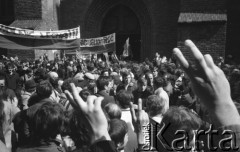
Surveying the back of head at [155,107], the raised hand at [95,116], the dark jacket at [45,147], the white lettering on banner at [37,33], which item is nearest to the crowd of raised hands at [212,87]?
the raised hand at [95,116]

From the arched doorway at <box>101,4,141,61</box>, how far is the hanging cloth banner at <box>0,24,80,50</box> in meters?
8.56

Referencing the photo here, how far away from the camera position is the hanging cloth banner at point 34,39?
8008 mm

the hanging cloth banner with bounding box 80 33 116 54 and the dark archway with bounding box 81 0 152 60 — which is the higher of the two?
the dark archway with bounding box 81 0 152 60

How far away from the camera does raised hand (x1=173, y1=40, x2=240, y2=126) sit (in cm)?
147

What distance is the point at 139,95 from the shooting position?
21.6 ft

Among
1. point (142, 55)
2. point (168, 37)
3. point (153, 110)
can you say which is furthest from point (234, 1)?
point (153, 110)

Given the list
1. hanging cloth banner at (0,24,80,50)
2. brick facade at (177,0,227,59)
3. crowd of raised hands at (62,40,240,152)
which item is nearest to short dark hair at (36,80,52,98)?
crowd of raised hands at (62,40,240,152)

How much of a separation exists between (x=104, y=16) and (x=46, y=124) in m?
16.2

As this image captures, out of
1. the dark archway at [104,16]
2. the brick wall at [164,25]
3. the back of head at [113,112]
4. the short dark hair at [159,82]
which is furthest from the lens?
the dark archway at [104,16]

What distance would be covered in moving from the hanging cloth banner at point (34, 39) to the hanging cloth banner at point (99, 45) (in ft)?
6.48

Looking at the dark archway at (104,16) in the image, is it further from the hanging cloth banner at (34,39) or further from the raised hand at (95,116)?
the raised hand at (95,116)

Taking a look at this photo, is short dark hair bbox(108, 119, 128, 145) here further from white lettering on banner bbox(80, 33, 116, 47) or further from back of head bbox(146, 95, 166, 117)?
white lettering on banner bbox(80, 33, 116, 47)

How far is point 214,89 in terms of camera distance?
1.49 metres

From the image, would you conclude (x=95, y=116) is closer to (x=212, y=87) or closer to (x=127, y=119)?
(x=212, y=87)
